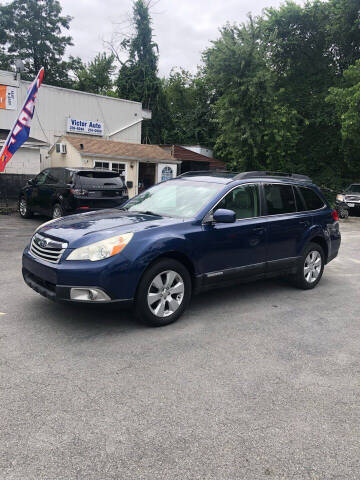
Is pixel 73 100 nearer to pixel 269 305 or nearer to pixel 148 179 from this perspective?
pixel 148 179

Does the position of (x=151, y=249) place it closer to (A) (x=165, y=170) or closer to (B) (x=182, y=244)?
(B) (x=182, y=244)

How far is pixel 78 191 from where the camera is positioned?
11148mm

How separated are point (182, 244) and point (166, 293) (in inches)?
21.9

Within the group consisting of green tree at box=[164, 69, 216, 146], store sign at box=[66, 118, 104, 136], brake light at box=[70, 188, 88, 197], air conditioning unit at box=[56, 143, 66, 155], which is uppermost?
green tree at box=[164, 69, 216, 146]

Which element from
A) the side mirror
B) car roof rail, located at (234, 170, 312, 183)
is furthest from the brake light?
the side mirror

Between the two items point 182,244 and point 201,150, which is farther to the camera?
point 201,150

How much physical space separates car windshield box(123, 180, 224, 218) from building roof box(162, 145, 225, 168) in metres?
21.0

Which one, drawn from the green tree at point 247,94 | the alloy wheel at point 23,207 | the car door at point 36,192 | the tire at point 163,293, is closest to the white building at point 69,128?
the green tree at point 247,94

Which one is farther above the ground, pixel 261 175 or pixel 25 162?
pixel 25 162

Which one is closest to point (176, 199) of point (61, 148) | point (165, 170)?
point (61, 148)

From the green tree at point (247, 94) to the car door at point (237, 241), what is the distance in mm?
18410

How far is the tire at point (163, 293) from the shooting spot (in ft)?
14.2

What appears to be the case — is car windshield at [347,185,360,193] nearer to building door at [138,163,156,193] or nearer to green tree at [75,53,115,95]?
building door at [138,163,156,193]

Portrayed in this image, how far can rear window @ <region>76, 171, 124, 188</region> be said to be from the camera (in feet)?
37.1
